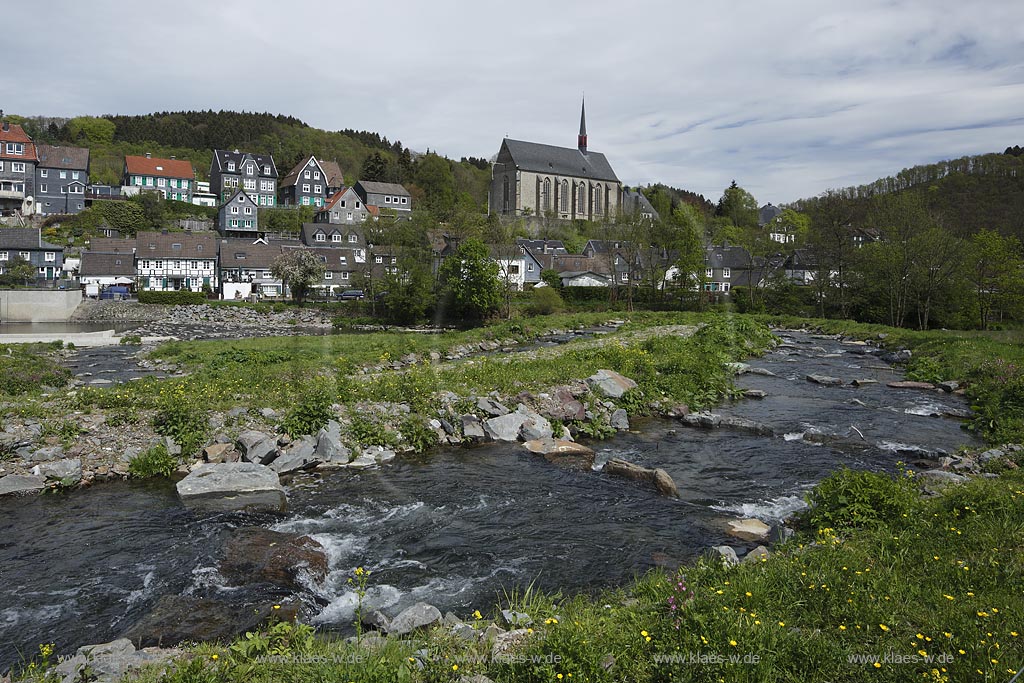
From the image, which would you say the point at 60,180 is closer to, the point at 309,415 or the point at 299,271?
the point at 299,271

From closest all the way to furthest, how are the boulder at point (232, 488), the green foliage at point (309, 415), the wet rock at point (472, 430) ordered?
the boulder at point (232, 488) < the green foliage at point (309, 415) < the wet rock at point (472, 430)

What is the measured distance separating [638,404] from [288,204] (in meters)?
120

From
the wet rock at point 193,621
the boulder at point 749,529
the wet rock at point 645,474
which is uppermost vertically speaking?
the wet rock at point 645,474

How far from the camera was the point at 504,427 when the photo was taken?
17.2m

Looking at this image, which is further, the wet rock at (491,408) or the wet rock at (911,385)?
the wet rock at (911,385)

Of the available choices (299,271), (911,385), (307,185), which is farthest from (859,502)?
(307,185)

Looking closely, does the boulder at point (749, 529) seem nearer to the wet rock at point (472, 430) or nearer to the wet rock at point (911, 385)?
the wet rock at point (472, 430)

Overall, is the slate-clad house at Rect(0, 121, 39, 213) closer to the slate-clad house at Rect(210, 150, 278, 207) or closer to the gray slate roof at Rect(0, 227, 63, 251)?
the slate-clad house at Rect(210, 150, 278, 207)

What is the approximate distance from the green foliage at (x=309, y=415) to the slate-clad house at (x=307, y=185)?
376 ft

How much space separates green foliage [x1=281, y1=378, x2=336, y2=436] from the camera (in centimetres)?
1566

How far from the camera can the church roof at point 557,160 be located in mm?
129375

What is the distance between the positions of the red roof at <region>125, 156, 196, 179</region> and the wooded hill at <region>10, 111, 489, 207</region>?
12646 millimetres

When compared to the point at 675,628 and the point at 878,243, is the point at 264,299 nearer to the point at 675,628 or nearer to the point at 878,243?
the point at 878,243

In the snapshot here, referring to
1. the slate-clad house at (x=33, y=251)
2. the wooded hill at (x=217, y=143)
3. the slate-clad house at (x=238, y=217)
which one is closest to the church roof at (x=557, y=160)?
the wooded hill at (x=217, y=143)
